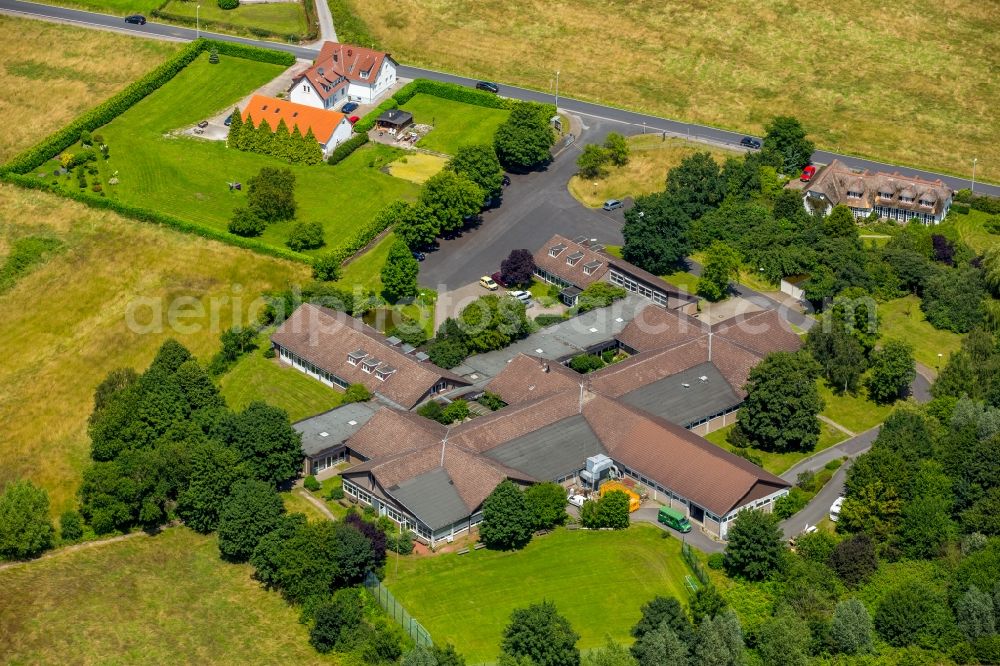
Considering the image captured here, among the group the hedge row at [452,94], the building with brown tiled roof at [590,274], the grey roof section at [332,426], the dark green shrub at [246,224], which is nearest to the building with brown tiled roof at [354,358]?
the grey roof section at [332,426]

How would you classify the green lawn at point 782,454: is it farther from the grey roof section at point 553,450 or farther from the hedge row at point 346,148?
the hedge row at point 346,148

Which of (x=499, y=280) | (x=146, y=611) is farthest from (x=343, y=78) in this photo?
(x=146, y=611)

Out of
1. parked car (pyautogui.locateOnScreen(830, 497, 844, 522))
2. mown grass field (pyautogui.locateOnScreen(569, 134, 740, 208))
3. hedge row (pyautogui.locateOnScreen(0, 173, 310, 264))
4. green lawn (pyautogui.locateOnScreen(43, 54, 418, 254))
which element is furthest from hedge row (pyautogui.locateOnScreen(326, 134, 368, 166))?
parked car (pyautogui.locateOnScreen(830, 497, 844, 522))

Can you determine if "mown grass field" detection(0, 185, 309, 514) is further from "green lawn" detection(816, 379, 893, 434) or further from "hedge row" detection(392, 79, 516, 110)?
"green lawn" detection(816, 379, 893, 434)

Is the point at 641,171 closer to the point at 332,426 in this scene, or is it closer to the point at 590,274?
the point at 590,274

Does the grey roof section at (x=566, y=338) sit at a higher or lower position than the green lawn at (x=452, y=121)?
higher

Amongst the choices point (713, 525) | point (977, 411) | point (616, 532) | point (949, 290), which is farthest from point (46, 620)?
point (949, 290)
